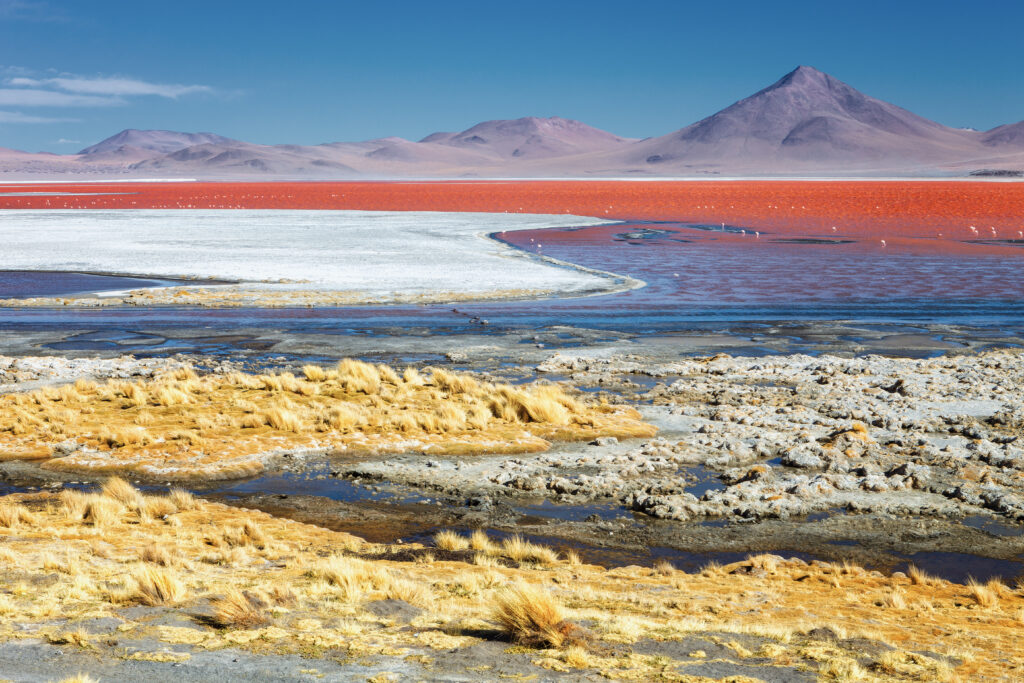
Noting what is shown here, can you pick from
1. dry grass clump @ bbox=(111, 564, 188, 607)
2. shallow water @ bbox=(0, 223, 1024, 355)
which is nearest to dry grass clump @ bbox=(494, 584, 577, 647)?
dry grass clump @ bbox=(111, 564, 188, 607)

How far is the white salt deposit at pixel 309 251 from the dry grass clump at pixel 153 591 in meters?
19.2

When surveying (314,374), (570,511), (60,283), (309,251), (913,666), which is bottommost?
(570,511)

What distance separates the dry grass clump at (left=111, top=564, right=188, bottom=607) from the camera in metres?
6.63

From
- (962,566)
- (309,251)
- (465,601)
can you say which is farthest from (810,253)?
(465,601)

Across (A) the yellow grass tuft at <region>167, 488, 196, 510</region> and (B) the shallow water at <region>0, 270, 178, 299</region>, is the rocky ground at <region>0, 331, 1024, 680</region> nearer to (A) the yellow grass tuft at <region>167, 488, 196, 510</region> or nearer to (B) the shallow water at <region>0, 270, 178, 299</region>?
(A) the yellow grass tuft at <region>167, 488, 196, 510</region>

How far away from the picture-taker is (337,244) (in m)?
39.8

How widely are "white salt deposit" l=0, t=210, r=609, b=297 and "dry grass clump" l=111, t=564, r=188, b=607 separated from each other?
1915 cm

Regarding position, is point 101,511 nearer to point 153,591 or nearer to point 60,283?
point 153,591

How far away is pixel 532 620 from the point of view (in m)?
6.06

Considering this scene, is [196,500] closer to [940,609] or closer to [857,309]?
[940,609]

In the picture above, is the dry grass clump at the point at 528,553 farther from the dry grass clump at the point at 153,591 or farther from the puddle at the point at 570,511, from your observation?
the dry grass clump at the point at 153,591

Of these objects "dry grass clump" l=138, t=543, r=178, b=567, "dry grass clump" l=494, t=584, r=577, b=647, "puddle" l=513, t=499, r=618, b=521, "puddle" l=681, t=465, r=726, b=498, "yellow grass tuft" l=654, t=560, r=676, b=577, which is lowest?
"puddle" l=513, t=499, r=618, b=521

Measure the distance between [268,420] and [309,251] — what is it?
2452 centimetres

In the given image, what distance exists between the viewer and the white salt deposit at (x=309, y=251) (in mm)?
28453
